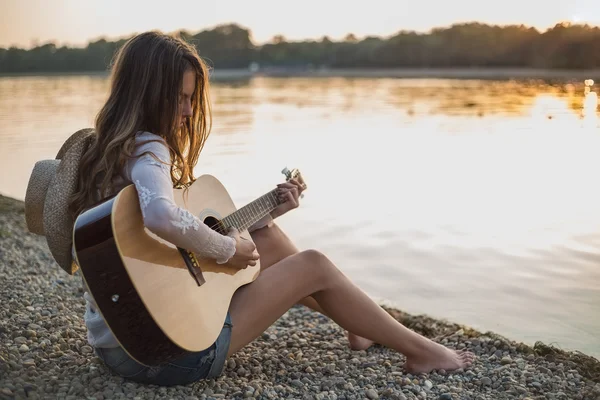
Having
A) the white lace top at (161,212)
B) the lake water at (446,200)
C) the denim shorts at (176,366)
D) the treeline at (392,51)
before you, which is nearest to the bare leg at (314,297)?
the denim shorts at (176,366)

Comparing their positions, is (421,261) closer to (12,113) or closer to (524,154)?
(524,154)

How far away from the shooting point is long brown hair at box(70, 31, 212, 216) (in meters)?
2.64

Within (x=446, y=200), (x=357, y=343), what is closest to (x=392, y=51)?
(x=446, y=200)

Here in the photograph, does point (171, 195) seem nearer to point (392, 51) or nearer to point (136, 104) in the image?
point (136, 104)

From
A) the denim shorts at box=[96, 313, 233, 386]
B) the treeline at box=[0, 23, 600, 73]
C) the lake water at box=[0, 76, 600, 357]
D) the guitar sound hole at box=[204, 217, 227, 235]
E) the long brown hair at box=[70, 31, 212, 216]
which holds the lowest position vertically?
the lake water at box=[0, 76, 600, 357]

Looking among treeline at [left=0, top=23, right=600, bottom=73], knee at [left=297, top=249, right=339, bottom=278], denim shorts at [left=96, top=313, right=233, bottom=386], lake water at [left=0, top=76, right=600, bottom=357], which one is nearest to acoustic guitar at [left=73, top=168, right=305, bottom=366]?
denim shorts at [left=96, top=313, right=233, bottom=386]

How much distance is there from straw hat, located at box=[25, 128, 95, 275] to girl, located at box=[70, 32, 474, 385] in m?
0.05

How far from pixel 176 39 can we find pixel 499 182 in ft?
25.1

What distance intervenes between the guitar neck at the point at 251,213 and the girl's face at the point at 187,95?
1.91 feet

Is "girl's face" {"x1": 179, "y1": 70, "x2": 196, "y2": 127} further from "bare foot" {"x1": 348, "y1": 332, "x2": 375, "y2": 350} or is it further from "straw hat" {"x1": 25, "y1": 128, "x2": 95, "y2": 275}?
"bare foot" {"x1": 348, "y1": 332, "x2": 375, "y2": 350}

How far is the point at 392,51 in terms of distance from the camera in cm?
6284

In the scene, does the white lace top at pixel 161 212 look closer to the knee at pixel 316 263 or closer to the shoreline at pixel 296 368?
the shoreline at pixel 296 368

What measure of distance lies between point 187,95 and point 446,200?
20.0 ft

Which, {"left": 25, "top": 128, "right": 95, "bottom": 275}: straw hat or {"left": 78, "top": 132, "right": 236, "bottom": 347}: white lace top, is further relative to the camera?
{"left": 25, "top": 128, "right": 95, "bottom": 275}: straw hat
